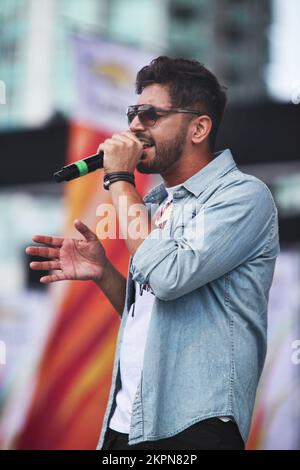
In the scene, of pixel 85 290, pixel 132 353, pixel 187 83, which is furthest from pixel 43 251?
pixel 85 290

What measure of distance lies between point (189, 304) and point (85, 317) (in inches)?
66.6

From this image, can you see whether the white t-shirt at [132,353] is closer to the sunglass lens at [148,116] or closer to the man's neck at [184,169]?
the man's neck at [184,169]

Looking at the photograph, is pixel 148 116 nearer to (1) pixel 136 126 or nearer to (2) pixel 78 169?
(1) pixel 136 126

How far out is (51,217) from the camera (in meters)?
5.70

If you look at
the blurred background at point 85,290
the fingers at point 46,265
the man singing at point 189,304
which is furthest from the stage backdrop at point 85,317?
the man singing at point 189,304

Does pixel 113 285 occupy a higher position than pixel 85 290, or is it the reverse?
pixel 113 285

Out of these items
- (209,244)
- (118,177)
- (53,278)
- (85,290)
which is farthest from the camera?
(85,290)

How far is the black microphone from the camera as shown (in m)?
1.62

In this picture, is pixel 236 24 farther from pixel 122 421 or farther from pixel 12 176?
pixel 122 421

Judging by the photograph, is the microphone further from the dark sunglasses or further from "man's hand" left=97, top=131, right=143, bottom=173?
the dark sunglasses

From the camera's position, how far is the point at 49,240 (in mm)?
1743

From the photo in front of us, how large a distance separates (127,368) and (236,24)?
149 ft

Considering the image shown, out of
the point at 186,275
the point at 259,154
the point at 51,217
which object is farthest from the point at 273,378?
the point at 51,217

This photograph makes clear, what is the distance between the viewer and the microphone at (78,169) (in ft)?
5.33
